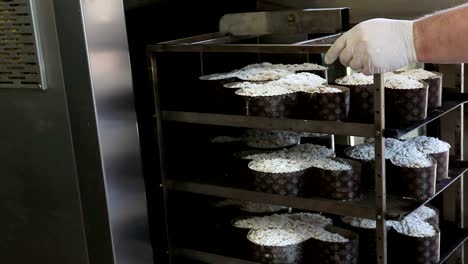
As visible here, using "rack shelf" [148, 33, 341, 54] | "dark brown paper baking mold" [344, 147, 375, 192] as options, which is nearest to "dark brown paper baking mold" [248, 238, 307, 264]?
"dark brown paper baking mold" [344, 147, 375, 192]

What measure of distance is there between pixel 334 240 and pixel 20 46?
3.95 feet

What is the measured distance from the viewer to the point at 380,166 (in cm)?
199

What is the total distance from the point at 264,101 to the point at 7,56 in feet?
2.83

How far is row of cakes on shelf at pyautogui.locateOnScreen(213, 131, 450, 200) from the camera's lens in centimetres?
215

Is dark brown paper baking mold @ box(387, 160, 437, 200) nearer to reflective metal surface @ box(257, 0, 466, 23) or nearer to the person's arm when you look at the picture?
the person's arm

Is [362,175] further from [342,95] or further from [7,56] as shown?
[7,56]

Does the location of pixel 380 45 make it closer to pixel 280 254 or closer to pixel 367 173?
pixel 367 173

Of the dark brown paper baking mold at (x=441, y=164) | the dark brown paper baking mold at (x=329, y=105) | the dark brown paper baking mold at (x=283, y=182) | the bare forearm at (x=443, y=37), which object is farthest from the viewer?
the dark brown paper baking mold at (x=441, y=164)

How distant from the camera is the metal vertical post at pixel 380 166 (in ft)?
6.36

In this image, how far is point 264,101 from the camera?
2.18 meters

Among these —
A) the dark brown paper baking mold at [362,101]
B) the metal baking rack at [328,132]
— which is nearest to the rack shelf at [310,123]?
the metal baking rack at [328,132]

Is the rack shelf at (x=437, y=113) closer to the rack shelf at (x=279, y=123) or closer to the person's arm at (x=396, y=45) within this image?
the rack shelf at (x=279, y=123)

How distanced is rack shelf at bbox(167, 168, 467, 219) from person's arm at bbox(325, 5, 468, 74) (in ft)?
1.46

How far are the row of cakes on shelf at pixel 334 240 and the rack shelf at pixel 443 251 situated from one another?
5cm
